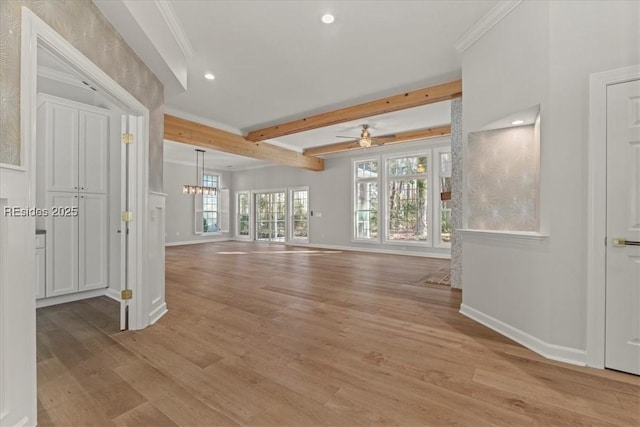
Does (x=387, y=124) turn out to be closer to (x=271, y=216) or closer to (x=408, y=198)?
(x=408, y=198)

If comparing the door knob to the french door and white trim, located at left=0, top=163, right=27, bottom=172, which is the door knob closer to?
white trim, located at left=0, top=163, right=27, bottom=172

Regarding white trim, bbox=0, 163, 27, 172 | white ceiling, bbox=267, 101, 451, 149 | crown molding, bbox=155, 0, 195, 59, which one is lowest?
white trim, bbox=0, 163, 27, 172

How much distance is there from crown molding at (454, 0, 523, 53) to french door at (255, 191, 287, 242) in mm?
7810

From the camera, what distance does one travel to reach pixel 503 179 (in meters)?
2.68

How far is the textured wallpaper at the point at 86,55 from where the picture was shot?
1.28m

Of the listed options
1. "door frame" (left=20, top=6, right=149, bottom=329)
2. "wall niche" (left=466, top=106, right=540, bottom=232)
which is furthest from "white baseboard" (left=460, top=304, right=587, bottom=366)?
"door frame" (left=20, top=6, right=149, bottom=329)

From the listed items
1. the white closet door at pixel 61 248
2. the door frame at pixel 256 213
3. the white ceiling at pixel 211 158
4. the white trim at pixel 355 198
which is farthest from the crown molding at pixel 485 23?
the door frame at pixel 256 213

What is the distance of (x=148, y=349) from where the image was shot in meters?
2.28

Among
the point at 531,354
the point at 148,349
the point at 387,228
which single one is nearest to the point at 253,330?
the point at 148,349

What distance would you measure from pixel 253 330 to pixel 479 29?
3.69 metres

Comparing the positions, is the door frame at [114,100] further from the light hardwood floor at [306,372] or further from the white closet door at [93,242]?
the white closet door at [93,242]

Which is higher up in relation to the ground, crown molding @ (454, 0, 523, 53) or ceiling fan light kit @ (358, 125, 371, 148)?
crown molding @ (454, 0, 523, 53)

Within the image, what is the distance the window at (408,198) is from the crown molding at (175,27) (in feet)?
19.5

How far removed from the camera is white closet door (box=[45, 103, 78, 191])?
3.32 metres
